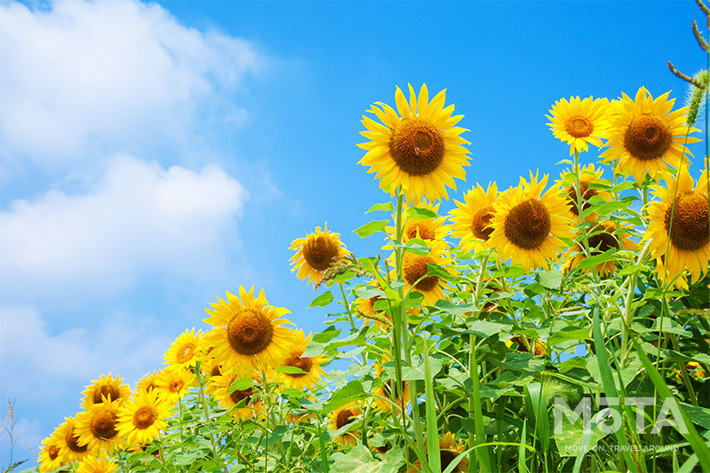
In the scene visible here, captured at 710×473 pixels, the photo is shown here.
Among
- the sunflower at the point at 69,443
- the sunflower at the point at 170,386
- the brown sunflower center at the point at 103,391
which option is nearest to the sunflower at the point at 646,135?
the sunflower at the point at 170,386

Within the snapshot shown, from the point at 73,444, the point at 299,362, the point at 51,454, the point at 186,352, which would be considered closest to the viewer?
the point at 299,362

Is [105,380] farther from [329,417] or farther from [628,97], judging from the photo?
[628,97]

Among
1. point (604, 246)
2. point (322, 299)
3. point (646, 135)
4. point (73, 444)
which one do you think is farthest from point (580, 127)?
point (73, 444)

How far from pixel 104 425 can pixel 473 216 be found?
14.2 feet

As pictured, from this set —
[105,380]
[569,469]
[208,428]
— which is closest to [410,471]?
[569,469]

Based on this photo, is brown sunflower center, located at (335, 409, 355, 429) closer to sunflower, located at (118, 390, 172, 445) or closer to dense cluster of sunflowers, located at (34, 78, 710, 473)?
dense cluster of sunflowers, located at (34, 78, 710, 473)

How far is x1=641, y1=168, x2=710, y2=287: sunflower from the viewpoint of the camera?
2.98m

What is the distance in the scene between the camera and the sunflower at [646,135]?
3924 millimetres

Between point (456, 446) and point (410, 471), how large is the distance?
0.51 m

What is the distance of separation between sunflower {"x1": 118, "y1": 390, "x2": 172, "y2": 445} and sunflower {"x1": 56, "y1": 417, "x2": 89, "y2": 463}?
102 centimetres

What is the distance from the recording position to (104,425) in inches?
216

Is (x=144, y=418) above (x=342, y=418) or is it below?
above

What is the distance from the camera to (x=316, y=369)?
15.0 feet

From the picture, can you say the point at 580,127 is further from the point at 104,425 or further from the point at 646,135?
the point at 104,425
